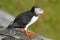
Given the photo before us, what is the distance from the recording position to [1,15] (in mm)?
17188

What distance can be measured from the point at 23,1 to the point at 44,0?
3.07ft

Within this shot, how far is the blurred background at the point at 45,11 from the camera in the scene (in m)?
19.1

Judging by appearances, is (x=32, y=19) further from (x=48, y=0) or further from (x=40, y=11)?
(x=48, y=0)

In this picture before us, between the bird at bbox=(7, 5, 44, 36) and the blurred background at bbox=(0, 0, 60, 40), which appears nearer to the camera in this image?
the bird at bbox=(7, 5, 44, 36)

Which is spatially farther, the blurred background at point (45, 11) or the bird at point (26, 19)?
the blurred background at point (45, 11)

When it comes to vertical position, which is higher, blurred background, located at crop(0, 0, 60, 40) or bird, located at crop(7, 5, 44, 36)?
blurred background, located at crop(0, 0, 60, 40)

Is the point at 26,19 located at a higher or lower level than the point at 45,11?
lower

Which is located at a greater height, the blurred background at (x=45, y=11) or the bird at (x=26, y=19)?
the blurred background at (x=45, y=11)

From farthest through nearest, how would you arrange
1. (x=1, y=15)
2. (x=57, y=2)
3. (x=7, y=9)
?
(x=57, y=2) < (x=7, y=9) < (x=1, y=15)

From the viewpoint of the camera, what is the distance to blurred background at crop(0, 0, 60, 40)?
19062 mm

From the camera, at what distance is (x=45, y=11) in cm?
1980

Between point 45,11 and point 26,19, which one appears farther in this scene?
point 45,11

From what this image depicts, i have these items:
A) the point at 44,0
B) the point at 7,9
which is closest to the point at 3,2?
the point at 7,9

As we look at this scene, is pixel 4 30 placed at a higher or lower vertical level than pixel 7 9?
lower
